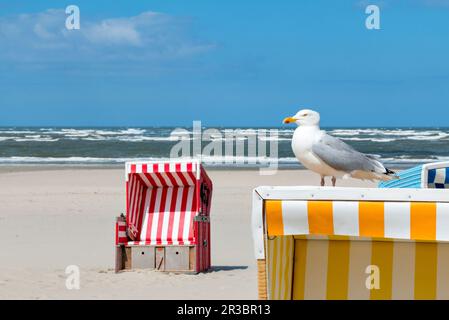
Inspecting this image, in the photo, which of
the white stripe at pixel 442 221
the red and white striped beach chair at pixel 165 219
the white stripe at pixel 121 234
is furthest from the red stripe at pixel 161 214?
the white stripe at pixel 442 221

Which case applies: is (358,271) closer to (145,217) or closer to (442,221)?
(442,221)

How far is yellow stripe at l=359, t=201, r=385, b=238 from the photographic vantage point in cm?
309

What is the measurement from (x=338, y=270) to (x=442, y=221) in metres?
0.51

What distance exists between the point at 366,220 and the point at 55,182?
18.2 m

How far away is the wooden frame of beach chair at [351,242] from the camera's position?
308 centimetres

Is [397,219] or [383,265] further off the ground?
[397,219]

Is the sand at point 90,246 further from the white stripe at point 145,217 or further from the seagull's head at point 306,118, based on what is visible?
the seagull's head at point 306,118

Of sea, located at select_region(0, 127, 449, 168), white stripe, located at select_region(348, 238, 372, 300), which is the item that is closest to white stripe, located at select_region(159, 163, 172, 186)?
white stripe, located at select_region(348, 238, 372, 300)

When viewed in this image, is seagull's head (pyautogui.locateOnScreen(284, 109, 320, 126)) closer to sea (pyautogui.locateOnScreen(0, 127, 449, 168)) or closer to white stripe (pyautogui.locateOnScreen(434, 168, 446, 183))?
white stripe (pyautogui.locateOnScreen(434, 168, 446, 183))

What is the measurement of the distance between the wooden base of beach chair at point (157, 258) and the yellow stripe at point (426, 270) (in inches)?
215

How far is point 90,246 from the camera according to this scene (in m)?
10.9

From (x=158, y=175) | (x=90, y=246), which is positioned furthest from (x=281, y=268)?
(x=90, y=246)
